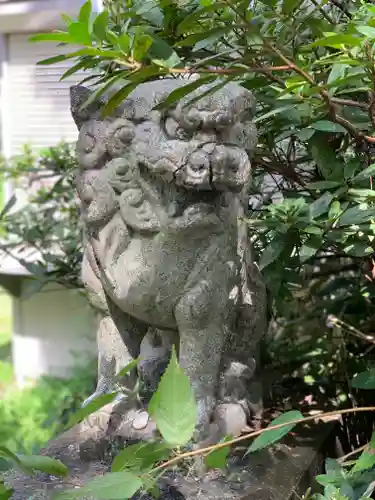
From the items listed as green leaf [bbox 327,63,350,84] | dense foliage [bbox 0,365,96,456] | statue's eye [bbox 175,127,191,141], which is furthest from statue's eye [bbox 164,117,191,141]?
dense foliage [bbox 0,365,96,456]

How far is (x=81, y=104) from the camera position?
3.44 ft

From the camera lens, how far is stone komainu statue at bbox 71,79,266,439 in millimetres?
961

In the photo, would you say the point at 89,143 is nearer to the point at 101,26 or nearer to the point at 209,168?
the point at 209,168

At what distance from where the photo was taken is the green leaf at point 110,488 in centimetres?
50

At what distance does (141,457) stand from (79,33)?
38 centimetres

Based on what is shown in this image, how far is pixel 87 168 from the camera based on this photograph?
1063 millimetres

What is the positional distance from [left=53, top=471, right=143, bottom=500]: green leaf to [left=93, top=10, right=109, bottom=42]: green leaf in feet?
1.29

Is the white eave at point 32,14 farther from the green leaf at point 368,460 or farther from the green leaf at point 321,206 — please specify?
the green leaf at point 368,460

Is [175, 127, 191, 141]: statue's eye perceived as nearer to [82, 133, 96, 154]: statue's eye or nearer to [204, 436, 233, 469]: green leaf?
[82, 133, 96, 154]: statue's eye

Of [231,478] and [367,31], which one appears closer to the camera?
[367,31]

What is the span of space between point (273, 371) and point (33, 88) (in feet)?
6.29

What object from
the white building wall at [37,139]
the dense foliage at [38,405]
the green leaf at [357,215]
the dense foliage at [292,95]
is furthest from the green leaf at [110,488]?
the white building wall at [37,139]

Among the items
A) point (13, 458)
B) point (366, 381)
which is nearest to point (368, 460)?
point (366, 381)

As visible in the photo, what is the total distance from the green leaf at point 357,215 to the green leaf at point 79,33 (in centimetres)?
40
